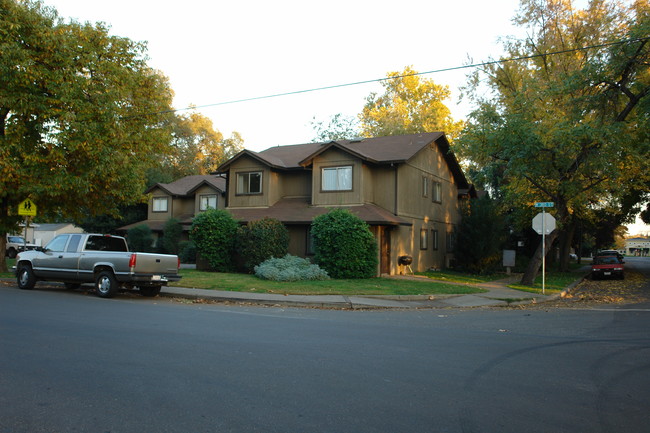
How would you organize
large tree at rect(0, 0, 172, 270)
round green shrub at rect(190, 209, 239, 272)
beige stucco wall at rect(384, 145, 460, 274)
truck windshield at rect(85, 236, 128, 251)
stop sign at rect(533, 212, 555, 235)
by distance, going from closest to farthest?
truck windshield at rect(85, 236, 128, 251), large tree at rect(0, 0, 172, 270), stop sign at rect(533, 212, 555, 235), round green shrub at rect(190, 209, 239, 272), beige stucco wall at rect(384, 145, 460, 274)

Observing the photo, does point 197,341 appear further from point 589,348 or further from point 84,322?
point 589,348

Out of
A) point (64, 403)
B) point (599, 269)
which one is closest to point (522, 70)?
point (599, 269)

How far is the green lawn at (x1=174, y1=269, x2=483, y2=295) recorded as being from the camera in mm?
16547

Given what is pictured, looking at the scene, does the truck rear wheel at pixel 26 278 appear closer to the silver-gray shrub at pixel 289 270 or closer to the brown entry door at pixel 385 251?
the silver-gray shrub at pixel 289 270

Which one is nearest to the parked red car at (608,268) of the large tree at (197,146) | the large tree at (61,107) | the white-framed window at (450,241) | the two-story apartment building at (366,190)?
the white-framed window at (450,241)

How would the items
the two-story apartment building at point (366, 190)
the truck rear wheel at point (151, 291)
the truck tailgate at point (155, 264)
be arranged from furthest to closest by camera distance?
the two-story apartment building at point (366, 190) → the truck rear wheel at point (151, 291) → the truck tailgate at point (155, 264)

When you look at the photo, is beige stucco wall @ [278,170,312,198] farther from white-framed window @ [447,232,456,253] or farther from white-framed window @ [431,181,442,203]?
white-framed window @ [447,232,456,253]

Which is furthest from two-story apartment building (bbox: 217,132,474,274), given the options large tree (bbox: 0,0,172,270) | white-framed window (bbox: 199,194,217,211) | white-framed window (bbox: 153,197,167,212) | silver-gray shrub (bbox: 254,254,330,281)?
white-framed window (bbox: 153,197,167,212)

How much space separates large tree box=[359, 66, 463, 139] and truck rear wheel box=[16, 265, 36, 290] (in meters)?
34.5

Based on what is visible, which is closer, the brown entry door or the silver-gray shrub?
the silver-gray shrub

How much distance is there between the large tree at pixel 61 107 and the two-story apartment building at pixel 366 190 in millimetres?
7713

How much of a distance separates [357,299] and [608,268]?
20072 millimetres

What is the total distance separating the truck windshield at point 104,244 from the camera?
15375 millimetres

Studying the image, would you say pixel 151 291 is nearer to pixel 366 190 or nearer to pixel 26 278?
pixel 26 278
